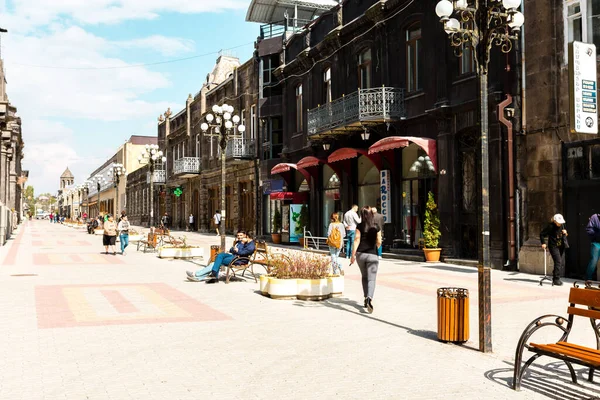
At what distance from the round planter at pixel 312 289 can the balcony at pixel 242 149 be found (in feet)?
87.5

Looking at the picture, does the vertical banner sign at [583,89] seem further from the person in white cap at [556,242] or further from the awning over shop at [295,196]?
the awning over shop at [295,196]

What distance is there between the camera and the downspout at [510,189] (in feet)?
56.5

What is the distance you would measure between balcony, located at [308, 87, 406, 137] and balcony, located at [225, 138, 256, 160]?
13.2 metres

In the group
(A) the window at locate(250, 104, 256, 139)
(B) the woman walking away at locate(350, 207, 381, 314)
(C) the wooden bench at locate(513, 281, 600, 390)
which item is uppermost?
(A) the window at locate(250, 104, 256, 139)

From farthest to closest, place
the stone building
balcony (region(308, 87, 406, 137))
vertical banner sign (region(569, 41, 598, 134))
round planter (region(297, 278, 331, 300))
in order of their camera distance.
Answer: balcony (region(308, 87, 406, 137)) < the stone building < vertical banner sign (region(569, 41, 598, 134)) < round planter (region(297, 278, 331, 300))

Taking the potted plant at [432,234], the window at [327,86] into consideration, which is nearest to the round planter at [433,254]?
the potted plant at [432,234]

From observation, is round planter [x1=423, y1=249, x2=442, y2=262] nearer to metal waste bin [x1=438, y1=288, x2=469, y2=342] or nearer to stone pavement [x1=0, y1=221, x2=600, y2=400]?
stone pavement [x1=0, y1=221, x2=600, y2=400]

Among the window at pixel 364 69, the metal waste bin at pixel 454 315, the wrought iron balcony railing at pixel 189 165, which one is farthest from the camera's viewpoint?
the wrought iron balcony railing at pixel 189 165

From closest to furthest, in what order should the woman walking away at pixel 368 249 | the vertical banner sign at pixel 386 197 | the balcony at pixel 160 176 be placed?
the woman walking away at pixel 368 249
the vertical banner sign at pixel 386 197
the balcony at pixel 160 176

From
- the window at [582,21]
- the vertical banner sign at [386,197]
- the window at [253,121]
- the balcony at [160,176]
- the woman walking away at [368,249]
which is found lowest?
the woman walking away at [368,249]

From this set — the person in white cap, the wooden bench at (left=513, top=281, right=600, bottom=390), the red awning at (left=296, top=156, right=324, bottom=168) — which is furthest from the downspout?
the red awning at (left=296, top=156, right=324, bottom=168)

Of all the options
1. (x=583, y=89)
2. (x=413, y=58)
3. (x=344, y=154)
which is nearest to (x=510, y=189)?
(x=583, y=89)

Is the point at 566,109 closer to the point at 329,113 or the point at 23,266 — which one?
the point at 329,113

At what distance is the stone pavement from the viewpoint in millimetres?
5871
